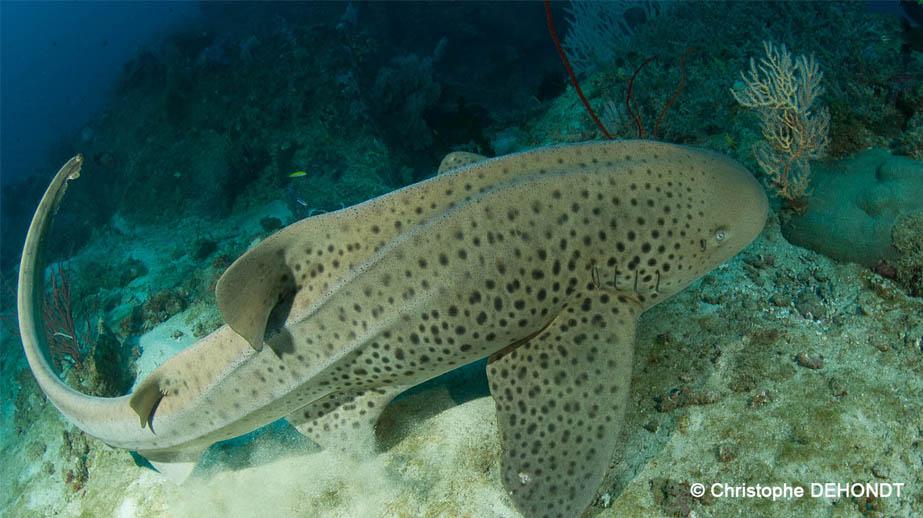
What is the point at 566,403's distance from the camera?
309 cm

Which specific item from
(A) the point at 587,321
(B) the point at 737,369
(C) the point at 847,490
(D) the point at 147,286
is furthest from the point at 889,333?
(D) the point at 147,286

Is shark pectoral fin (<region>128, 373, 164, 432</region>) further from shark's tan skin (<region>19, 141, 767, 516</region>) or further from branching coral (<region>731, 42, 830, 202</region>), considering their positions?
branching coral (<region>731, 42, 830, 202</region>)

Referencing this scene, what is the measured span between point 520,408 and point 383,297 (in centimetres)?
118

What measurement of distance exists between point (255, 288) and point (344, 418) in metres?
1.33

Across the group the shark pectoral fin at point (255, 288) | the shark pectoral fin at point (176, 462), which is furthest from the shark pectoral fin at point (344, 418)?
the shark pectoral fin at point (176, 462)

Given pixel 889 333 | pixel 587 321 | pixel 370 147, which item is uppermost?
pixel 587 321

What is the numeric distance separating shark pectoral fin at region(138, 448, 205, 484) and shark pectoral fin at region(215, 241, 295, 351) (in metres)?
1.71

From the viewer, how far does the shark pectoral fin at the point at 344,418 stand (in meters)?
3.71

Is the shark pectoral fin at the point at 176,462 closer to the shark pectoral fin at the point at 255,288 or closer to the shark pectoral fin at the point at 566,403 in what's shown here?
the shark pectoral fin at the point at 255,288

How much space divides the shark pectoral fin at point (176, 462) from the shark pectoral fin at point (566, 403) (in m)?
2.74

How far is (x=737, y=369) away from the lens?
3.53 metres

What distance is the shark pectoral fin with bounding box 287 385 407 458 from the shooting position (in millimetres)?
3711

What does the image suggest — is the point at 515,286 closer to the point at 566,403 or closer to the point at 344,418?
the point at 566,403

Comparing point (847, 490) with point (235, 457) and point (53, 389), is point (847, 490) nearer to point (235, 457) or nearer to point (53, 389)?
point (235, 457)
